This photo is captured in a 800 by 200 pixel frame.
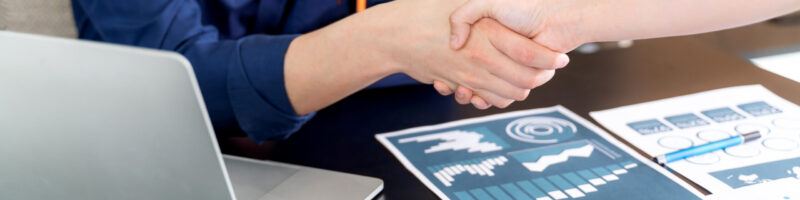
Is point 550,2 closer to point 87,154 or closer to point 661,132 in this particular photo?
point 661,132

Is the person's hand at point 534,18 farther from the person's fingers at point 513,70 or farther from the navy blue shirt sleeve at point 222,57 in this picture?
the navy blue shirt sleeve at point 222,57

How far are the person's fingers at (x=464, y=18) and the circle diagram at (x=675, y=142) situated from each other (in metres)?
0.27

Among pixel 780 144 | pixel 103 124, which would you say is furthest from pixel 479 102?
pixel 103 124

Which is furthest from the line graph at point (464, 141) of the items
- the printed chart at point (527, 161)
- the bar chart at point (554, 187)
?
the bar chart at point (554, 187)

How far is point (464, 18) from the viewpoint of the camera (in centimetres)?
89

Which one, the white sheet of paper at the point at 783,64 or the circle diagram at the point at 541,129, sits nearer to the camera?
the circle diagram at the point at 541,129

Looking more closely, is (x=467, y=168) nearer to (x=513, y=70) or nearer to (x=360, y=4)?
(x=513, y=70)

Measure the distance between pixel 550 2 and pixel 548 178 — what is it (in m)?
0.20

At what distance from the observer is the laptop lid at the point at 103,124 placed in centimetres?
52

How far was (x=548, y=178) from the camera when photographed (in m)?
0.83

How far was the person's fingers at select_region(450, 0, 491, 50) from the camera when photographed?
2.89 ft

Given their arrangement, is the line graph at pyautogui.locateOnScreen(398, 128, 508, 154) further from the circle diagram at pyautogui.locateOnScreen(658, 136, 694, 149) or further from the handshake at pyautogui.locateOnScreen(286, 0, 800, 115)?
the circle diagram at pyautogui.locateOnScreen(658, 136, 694, 149)

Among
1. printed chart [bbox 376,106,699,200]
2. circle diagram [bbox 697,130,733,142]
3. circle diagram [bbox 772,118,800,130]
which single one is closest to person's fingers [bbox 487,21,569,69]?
printed chart [bbox 376,106,699,200]

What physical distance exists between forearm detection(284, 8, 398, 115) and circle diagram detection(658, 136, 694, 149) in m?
0.34
